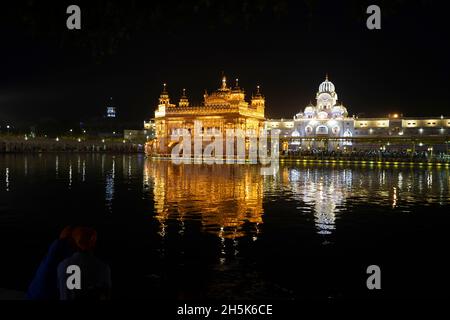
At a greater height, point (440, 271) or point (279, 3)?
point (279, 3)

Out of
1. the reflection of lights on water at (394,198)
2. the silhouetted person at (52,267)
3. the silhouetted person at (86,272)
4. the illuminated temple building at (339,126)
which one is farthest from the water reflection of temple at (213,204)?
the illuminated temple building at (339,126)

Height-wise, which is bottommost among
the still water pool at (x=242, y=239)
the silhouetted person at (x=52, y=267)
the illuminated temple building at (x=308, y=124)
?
the still water pool at (x=242, y=239)

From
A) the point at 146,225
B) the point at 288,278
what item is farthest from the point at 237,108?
the point at 288,278

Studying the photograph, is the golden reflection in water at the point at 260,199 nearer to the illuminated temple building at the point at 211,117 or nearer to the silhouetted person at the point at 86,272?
the silhouetted person at the point at 86,272

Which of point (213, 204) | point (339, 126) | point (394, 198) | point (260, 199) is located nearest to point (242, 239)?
point (213, 204)

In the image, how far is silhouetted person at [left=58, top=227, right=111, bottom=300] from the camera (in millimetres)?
5395

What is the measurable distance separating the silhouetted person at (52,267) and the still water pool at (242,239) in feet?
9.27

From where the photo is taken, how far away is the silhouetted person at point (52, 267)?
5941mm

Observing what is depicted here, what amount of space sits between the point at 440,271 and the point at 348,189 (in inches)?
634

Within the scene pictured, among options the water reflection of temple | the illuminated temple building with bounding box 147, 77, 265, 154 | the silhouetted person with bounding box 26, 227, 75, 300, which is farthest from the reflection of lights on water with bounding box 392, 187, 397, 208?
the illuminated temple building with bounding box 147, 77, 265, 154
